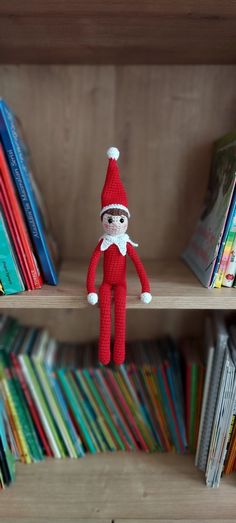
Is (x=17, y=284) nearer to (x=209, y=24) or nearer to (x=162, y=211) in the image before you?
(x=162, y=211)

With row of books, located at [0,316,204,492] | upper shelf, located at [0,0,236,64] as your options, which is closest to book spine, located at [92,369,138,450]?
row of books, located at [0,316,204,492]

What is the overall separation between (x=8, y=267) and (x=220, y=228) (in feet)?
1.22

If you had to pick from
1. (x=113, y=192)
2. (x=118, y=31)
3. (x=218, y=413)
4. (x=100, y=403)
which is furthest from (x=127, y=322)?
(x=118, y=31)

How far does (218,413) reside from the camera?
70cm

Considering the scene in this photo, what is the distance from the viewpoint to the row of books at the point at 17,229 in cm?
62

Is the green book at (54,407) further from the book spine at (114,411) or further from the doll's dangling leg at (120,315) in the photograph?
the doll's dangling leg at (120,315)

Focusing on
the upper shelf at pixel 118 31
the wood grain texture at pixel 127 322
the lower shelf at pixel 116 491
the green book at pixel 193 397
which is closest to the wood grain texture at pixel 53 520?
the lower shelf at pixel 116 491

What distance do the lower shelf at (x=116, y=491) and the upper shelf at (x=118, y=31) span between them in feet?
2.71

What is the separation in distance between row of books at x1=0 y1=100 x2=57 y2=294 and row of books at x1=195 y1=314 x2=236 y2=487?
340 millimetres

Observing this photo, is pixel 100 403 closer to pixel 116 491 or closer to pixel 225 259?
pixel 116 491

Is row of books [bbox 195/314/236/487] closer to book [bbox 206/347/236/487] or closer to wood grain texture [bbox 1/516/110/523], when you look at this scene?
book [bbox 206/347/236/487]

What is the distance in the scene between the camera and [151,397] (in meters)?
0.83

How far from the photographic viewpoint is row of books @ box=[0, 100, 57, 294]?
615 millimetres

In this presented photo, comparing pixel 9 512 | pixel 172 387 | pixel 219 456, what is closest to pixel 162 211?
pixel 172 387
